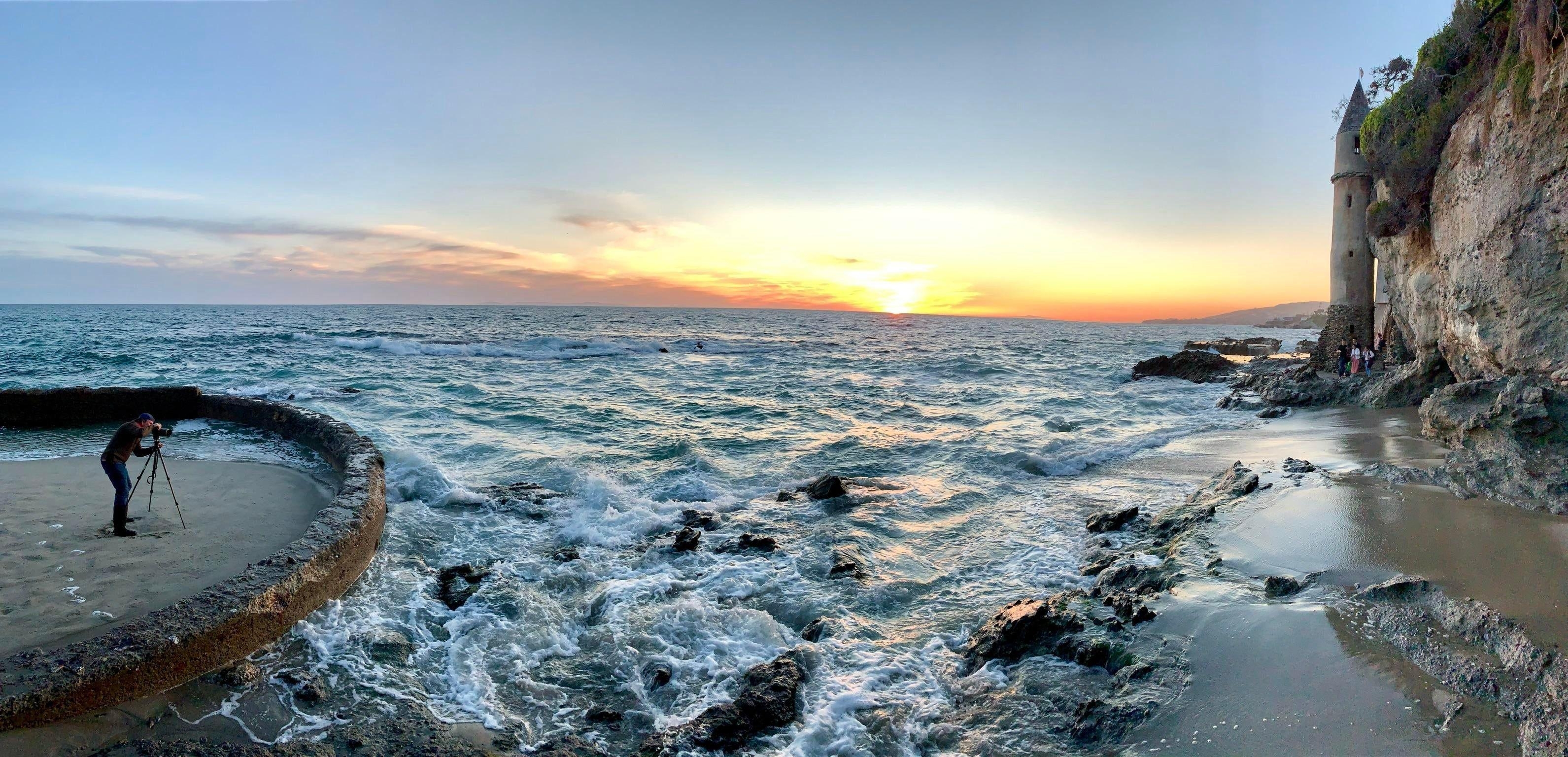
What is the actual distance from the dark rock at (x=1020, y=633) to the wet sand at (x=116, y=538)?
266 inches

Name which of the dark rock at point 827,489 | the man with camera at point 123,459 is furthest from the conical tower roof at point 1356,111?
the man with camera at point 123,459

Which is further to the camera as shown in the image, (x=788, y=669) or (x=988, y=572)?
(x=988, y=572)

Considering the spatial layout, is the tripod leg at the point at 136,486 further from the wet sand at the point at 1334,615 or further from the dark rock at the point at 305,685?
the wet sand at the point at 1334,615

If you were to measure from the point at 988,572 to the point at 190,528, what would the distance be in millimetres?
8796

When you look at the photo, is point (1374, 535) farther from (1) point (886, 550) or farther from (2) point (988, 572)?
(1) point (886, 550)

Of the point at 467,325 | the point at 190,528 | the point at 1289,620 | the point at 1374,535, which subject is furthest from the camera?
the point at 467,325

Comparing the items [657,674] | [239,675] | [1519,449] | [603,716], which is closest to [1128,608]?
[657,674]

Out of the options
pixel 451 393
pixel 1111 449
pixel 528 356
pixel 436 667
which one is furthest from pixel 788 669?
pixel 528 356

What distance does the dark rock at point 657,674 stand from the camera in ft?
17.3

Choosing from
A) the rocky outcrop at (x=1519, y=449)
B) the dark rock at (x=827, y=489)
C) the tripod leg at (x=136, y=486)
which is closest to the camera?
the rocky outcrop at (x=1519, y=449)

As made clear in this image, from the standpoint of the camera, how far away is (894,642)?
19.5ft

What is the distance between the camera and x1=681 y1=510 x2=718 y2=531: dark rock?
9109 millimetres

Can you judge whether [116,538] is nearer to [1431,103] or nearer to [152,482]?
[152,482]

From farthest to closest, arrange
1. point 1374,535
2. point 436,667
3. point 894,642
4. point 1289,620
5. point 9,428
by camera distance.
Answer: point 9,428 → point 1374,535 → point 894,642 → point 436,667 → point 1289,620
